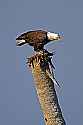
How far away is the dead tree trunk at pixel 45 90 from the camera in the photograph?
3.12 meters

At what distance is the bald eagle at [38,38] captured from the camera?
3.25 m

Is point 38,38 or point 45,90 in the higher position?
→ point 38,38

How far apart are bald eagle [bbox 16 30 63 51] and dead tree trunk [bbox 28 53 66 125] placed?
30 centimetres

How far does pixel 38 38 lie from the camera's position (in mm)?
3256

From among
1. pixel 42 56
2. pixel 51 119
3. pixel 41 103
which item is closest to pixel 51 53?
pixel 42 56

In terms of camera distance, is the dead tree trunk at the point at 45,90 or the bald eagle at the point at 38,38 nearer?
the dead tree trunk at the point at 45,90

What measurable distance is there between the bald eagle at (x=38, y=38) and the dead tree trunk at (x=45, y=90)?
0.30 metres

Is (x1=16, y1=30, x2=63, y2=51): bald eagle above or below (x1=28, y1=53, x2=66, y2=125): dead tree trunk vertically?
above

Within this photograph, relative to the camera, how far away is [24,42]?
342cm

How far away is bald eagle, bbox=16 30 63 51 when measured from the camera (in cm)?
325

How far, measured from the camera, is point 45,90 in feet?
10.4

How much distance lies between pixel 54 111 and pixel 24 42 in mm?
1659

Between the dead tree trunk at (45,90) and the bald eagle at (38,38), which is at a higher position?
the bald eagle at (38,38)

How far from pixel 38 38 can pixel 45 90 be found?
1124 mm
